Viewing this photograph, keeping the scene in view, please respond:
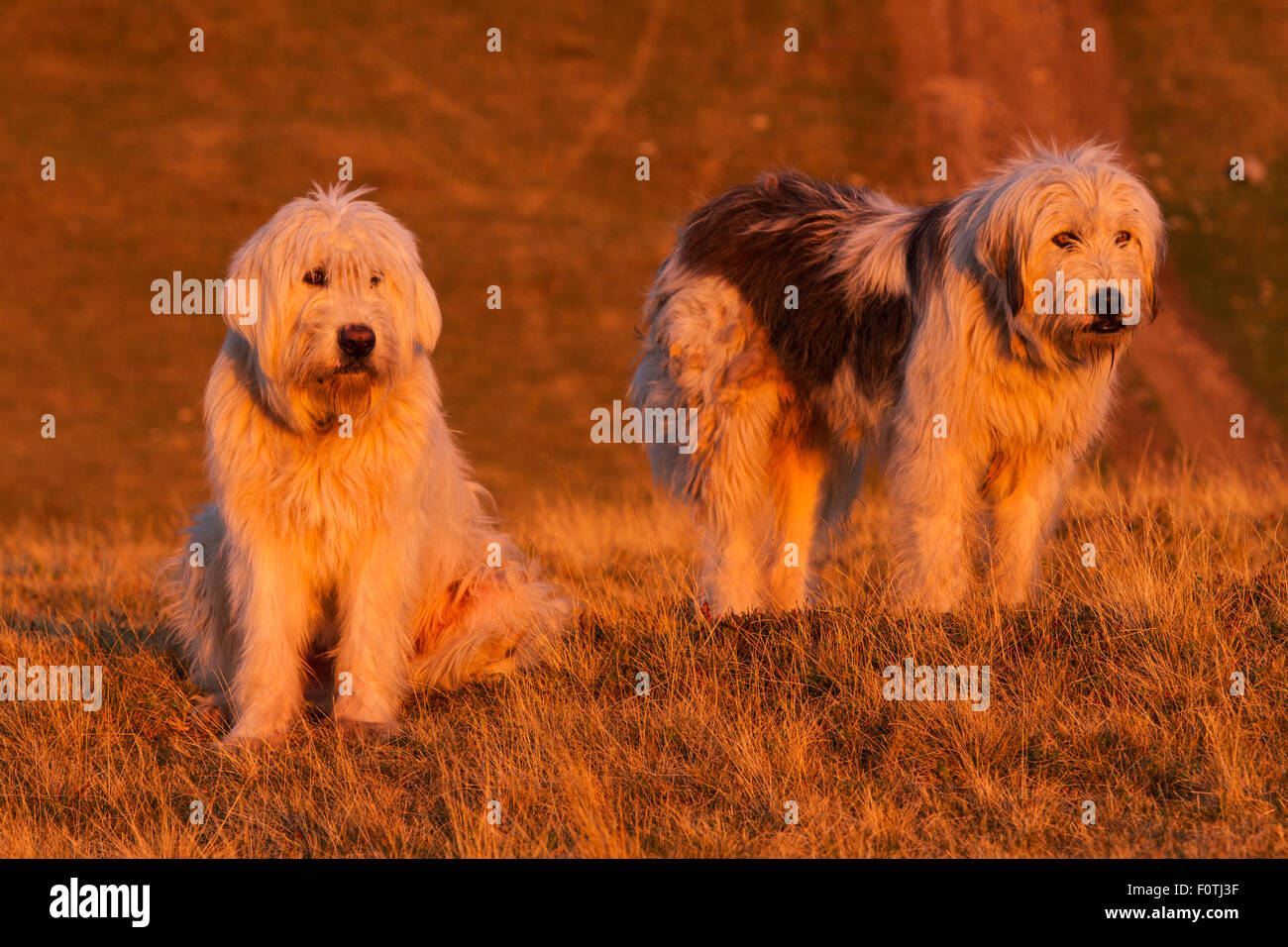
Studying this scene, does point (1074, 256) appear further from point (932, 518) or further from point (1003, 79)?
point (1003, 79)

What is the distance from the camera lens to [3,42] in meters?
40.9

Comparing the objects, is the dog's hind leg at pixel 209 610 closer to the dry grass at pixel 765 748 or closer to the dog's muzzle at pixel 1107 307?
the dry grass at pixel 765 748

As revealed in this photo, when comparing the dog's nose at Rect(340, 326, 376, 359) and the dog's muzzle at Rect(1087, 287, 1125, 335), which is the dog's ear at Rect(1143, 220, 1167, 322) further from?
the dog's nose at Rect(340, 326, 376, 359)

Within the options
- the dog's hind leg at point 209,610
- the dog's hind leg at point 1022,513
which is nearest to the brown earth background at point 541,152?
the dog's hind leg at point 1022,513

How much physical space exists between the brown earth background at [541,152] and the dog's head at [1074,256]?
65.3ft

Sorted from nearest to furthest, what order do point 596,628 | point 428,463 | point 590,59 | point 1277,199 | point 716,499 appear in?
1. point 428,463
2. point 596,628
3. point 716,499
4. point 1277,199
5. point 590,59

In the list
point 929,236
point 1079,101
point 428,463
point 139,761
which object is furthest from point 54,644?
point 1079,101

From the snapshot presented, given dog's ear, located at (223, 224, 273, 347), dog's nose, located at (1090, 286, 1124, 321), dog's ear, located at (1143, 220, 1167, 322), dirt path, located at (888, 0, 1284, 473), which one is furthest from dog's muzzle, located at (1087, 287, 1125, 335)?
dirt path, located at (888, 0, 1284, 473)

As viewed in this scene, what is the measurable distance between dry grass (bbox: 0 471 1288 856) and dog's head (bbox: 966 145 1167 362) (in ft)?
3.59

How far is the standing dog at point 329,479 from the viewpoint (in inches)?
239

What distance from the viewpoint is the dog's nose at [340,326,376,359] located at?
19.6 ft

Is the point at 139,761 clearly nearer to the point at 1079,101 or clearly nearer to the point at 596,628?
the point at 596,628

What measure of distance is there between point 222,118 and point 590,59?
1005 cm

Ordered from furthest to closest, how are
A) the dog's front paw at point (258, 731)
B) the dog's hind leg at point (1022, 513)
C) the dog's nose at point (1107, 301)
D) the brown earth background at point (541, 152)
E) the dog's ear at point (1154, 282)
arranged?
the brown earth background at point (541, 152)
the dog's hind leg at point (1022, 513)
the dog's ear at point (1154, 282)
the dog's nose at point (1107, 301)
the dog's front paw at point (258, 731)
